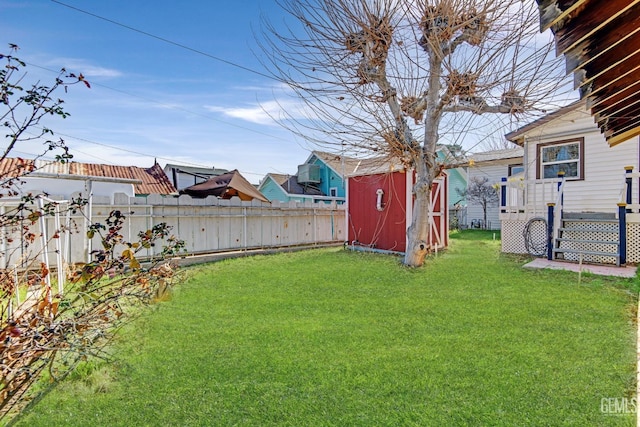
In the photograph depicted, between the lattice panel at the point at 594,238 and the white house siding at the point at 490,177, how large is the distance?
8.58m

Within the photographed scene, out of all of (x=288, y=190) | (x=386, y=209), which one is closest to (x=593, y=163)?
(x=386, y=209)

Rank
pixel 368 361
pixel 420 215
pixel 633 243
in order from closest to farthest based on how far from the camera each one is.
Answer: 1. pixel 368 361
2. pixel 633 243
3. pixel 420 215

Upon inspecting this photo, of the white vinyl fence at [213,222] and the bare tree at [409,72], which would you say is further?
the white vinyl fence at [213,222]

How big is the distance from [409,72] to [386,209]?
A: 3.79m

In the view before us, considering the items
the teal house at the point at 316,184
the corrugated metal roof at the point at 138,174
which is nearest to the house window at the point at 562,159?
the teal house at the point at 316,184

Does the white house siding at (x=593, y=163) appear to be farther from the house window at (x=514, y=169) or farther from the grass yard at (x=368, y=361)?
the house window at (x=514, y=169)

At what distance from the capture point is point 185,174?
18406 mm

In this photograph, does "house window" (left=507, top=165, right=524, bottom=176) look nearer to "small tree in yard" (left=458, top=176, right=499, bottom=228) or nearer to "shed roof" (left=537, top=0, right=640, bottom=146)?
"small tree in yard" (left=458, top=176, right=499, bottom=228)

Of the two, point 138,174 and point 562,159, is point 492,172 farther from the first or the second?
point 138,174

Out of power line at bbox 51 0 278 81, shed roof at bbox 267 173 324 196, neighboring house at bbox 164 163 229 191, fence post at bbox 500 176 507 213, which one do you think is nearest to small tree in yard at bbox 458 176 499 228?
fence post at bbox 500 176 507 213

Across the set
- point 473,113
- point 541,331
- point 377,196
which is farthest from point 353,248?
point 541,331

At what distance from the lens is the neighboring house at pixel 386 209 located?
8.56 metres

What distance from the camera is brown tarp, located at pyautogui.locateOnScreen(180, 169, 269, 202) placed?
9.85 meters

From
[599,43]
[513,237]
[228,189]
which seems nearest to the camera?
[599,43]
